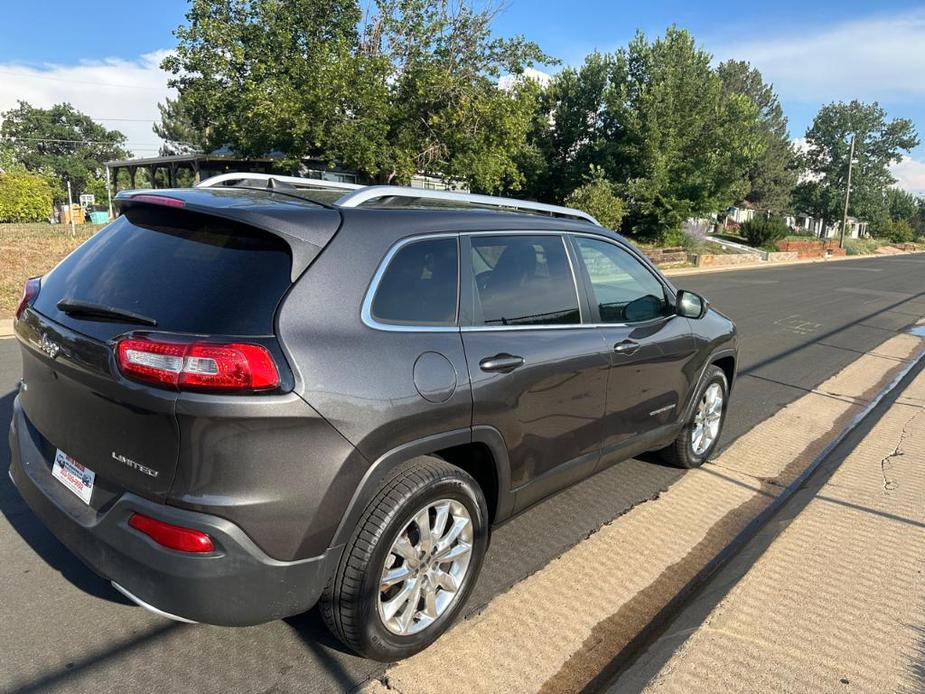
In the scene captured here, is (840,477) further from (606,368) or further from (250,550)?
(250,550)

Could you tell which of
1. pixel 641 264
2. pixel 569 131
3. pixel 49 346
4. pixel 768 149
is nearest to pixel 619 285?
pixel 641 264

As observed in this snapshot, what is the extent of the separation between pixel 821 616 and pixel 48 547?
11.8ft

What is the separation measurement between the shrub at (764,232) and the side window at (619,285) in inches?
1620

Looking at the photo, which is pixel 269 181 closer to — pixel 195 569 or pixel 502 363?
pixel 502 363

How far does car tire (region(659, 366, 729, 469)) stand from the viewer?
4469 millimetres

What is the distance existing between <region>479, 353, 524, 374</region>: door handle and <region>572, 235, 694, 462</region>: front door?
789mm

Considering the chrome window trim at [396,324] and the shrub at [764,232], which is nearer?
the chrome window trim at [396,324]

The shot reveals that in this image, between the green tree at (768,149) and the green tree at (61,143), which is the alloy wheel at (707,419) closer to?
the green tree at (768,149)

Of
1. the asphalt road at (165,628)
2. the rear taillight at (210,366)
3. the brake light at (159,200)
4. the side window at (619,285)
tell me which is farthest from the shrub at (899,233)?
the rear taillight at (210,366)

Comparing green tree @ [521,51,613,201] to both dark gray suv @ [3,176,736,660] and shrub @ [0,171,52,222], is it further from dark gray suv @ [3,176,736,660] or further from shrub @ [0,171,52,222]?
dark gray suv @ [3,176,736,660]

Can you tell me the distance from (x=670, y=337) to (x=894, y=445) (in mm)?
2666

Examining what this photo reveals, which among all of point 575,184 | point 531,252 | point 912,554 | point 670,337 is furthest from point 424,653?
point 575,184

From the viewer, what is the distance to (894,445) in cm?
525

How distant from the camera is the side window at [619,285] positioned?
3.56m
